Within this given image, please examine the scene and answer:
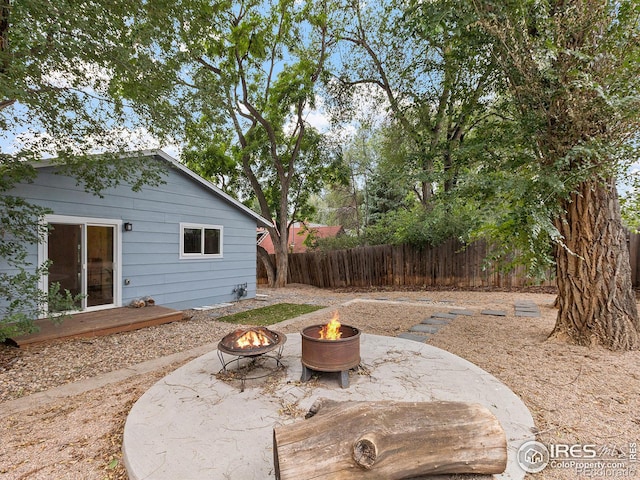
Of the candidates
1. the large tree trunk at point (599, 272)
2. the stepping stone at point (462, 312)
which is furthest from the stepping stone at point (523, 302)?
the large tree trunk at point (599, 272)

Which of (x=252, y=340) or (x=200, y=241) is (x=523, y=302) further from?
(x=200, y=241)

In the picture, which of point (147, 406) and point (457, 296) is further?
point (457, 296)

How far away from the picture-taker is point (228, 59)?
11.0 metres

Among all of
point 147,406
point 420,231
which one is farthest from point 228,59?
point 147,406

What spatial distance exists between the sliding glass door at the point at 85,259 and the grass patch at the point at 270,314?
2286 millimetres

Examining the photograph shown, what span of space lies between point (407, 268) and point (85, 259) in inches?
351

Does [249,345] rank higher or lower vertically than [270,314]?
higher

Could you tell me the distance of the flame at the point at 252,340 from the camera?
3.23 meters

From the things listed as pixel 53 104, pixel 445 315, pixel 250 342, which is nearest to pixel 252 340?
pixel 250 342

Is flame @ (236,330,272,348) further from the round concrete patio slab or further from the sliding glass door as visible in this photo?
the sliding glass door

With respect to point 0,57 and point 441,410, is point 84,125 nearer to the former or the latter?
point 0,57

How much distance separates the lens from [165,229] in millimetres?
7191

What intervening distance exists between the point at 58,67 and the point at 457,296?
9.13 metres

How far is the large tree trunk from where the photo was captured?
13.2 ft
